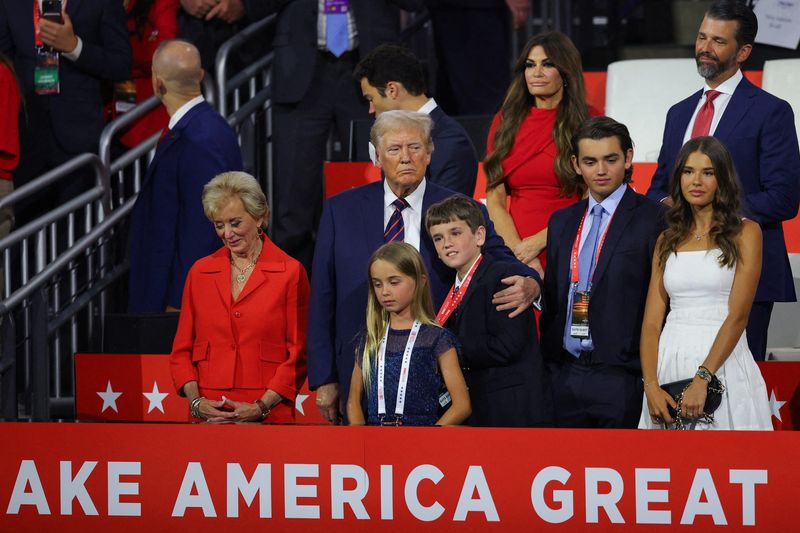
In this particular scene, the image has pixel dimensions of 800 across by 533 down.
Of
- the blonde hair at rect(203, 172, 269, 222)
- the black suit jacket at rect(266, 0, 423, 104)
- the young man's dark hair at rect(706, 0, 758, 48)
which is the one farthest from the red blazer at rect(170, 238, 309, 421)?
the black suit jacket at rect(266, 0, 423, 104)

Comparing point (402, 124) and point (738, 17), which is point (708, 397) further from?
point (738, 17)

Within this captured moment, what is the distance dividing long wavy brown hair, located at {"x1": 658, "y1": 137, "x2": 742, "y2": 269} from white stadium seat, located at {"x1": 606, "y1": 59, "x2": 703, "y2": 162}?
3042 millimetres

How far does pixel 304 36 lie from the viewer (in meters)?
7.75

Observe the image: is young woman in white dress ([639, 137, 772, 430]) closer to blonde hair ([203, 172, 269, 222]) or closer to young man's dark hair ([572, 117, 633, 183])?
young man's dark hair ([572, 117, 633, 183])

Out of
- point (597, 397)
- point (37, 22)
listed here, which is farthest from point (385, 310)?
point (37, 22)

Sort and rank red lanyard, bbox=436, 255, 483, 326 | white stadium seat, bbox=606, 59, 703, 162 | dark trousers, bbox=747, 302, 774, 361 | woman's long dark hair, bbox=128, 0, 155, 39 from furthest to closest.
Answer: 1. woman's long dark hair, bbox=128, 0, 155, 39
2. white stadium seat, bbox=606, 59, 703, 162
3. dark trousers, bbox=747, 302, 774, 361
4. red lanyard, bbox=436, 255, 483, 326

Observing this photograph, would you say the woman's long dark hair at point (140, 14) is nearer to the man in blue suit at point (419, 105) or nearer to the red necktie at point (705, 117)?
the man in blue suit at point (419, 105)

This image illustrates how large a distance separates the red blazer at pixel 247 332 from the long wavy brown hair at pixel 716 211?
1.37 metres

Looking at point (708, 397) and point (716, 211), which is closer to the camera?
point (708, 397)

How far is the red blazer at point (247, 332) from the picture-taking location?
5.23m

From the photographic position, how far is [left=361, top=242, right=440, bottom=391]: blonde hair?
187 inches

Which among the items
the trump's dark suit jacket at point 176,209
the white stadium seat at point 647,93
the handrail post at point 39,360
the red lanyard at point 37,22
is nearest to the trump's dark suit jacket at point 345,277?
the trump's dark suit jacket at point 176,209

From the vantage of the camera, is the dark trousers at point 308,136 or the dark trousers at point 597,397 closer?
the dark trousers at point 597,397

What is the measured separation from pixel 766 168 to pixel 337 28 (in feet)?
9.57
